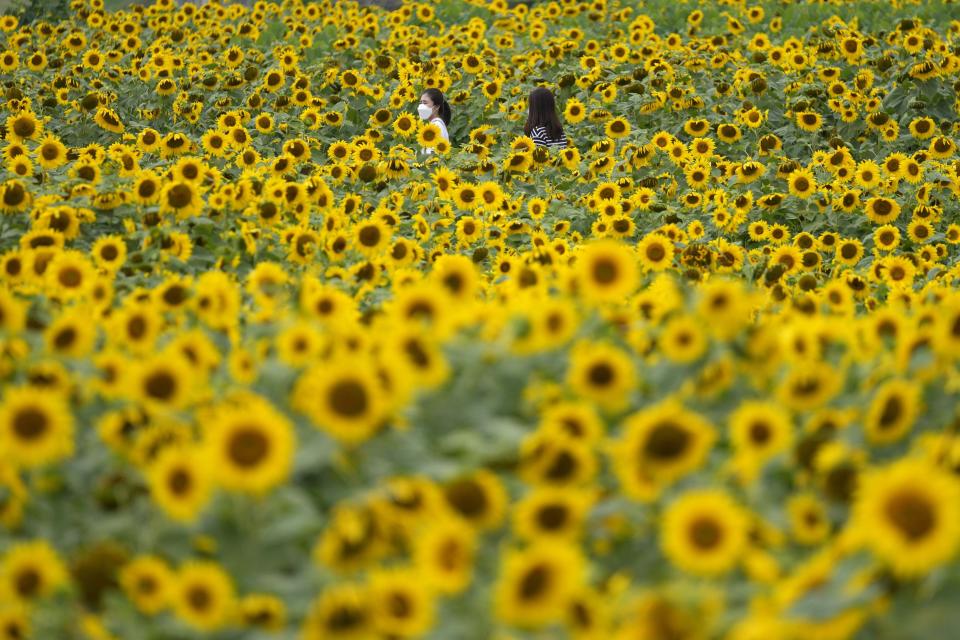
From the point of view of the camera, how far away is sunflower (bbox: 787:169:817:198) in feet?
28.3

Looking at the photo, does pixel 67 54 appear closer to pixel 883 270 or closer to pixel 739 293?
pixel 883 270

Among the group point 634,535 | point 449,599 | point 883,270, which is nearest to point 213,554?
point 449,599

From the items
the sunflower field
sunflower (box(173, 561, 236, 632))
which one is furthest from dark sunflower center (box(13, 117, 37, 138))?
sunflower (box(173, 561, 236, 632))

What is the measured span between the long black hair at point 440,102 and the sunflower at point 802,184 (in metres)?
4.30

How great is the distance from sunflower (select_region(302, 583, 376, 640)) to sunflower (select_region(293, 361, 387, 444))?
1.54 feet

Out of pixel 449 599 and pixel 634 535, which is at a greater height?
pixel 634 535

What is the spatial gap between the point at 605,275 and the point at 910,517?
1.72 metres

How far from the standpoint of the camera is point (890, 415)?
9.35ft

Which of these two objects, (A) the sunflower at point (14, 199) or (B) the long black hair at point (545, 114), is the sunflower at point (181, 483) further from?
(B) the long black hair at point (545, 114)

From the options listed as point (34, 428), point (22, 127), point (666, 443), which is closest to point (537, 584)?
point (666, 443)

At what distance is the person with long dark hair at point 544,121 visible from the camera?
11.0 m

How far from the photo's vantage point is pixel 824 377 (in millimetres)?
3061

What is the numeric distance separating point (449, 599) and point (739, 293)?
1.43 metres

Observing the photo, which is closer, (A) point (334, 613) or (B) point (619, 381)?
(A) point (334, 613)
